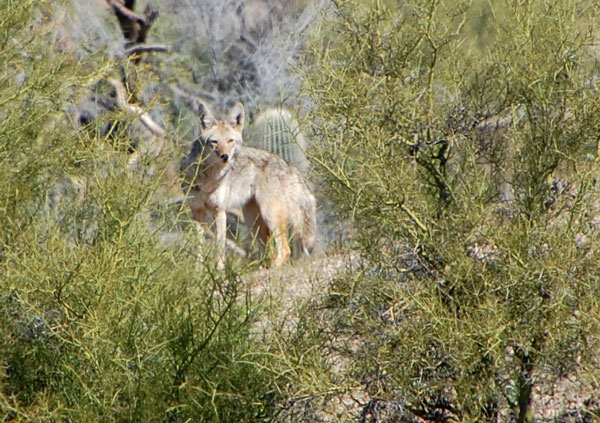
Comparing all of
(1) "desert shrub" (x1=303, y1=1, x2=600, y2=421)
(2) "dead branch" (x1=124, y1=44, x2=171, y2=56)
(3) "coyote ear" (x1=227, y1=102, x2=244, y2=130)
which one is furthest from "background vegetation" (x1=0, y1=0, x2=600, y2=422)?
(2) "dead branch" (x1=124, y1=44, x2=171, y2=56)

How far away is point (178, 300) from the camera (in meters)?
5.54

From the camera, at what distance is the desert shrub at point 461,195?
4801 mm

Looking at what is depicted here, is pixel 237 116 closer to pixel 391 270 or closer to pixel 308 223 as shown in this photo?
pixel 308 223

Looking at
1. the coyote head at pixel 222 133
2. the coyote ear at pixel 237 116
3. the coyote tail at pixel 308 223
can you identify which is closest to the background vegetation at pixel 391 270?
the coyote head at pixel 222 133

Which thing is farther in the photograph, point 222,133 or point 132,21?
point 132,21

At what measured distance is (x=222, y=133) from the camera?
496 inches

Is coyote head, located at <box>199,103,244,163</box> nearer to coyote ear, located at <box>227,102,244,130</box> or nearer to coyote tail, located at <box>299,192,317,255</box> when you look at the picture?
coyote ear, located at <box>227,102,244,130</box>

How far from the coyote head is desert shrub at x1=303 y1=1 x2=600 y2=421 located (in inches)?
251

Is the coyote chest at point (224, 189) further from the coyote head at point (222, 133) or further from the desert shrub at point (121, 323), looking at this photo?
the desert shrub at point (121, 323)

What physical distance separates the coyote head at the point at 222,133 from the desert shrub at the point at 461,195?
6.38 meters

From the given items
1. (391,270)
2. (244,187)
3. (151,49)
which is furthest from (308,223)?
(391,270)

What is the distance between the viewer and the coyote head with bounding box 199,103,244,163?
12236 millimetres

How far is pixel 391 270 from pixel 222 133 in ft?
24.7

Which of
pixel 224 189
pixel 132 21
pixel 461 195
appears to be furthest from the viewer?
pixel 132 21
